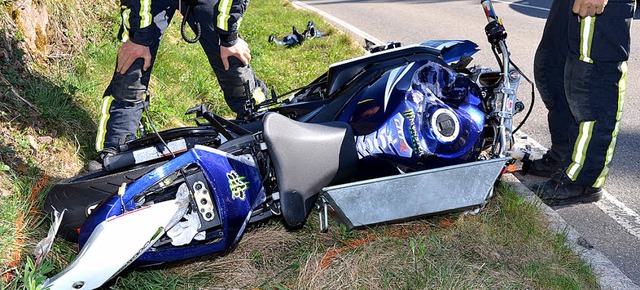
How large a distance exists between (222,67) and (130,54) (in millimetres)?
643

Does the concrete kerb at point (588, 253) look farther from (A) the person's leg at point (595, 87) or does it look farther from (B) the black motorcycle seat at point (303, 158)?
(B) the black motorcycle seat at point (303, 158)

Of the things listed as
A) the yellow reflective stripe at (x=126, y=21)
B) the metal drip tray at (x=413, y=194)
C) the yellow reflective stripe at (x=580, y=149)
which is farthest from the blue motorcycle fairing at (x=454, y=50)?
the yellow reflective stripe at (x=126, y=21)

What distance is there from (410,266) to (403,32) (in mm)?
7448

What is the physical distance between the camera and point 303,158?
2.78 m

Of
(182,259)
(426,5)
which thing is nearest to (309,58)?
(182,259)

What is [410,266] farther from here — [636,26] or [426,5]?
[426,5]

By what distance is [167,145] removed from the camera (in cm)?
305

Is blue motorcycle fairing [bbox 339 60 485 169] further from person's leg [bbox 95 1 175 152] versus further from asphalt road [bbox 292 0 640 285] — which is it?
person's leg [bbox 95 1 175 152]

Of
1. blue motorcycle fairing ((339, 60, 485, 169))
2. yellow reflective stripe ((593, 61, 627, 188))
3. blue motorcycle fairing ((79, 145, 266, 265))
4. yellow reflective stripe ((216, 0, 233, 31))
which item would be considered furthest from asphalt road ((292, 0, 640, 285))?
yellow reflective stripe ((216, 0, 233, 31))

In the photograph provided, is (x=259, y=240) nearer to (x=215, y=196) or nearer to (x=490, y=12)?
(x=215, y=196)

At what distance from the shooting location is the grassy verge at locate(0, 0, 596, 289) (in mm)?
2906

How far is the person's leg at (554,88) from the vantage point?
13.4 ft

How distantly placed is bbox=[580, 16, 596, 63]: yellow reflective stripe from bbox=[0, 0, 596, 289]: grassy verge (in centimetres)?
87

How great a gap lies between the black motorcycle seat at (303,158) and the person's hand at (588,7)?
1.54 m
